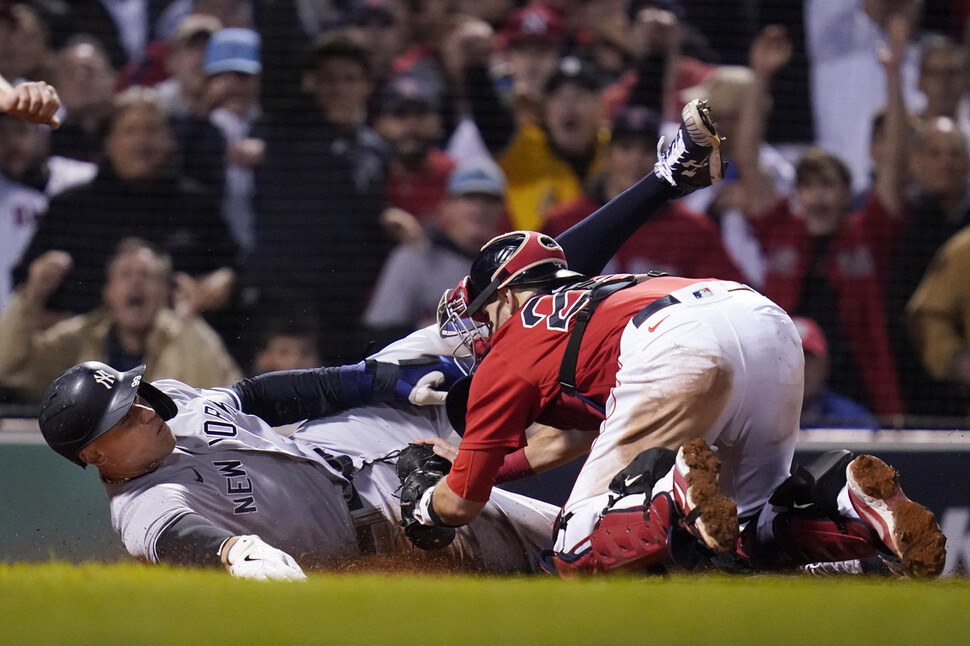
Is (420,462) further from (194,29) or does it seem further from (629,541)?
(194,29)

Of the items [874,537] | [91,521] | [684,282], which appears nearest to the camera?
[874,537]

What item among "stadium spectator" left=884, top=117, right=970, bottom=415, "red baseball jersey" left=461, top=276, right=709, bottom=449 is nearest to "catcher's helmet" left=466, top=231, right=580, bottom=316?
"red baseball jersey" left=461, top=276, right=709, bottom=449

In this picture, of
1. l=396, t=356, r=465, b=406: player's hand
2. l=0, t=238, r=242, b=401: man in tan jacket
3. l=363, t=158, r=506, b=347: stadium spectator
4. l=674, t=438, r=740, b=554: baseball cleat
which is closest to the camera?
l=674, t=438, r=740, b=554: baseball cleat

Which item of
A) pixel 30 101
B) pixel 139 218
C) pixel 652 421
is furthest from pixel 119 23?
pixel 652 421

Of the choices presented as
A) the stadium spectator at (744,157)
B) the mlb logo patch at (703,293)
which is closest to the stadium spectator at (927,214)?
the stadium spectator at (744,157)

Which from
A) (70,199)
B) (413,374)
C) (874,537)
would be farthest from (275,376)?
(70,199)

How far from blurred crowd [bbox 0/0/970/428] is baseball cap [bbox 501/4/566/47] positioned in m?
0.03

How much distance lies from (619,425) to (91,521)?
8.34ft

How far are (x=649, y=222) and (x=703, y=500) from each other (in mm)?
4287

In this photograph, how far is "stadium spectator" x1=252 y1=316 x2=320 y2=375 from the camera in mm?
6688

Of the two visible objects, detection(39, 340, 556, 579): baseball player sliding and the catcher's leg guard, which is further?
detection(39, 340, 556, 579): baseball player sliding

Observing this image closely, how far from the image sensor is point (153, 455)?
13.2 ft

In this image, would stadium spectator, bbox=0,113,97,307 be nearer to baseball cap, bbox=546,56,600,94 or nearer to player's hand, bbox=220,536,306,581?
baseball cap, bbox=546,56,600,94

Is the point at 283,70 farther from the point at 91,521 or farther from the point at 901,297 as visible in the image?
the point at 901,297
